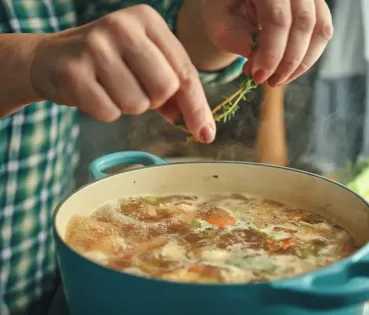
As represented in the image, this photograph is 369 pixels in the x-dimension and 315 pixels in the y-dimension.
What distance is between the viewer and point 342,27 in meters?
Answer: 1.84

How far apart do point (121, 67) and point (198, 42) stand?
48 centimetres

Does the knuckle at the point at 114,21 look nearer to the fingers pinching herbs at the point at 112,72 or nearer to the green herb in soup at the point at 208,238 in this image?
the fingers pinching herbs at the point at 112,72

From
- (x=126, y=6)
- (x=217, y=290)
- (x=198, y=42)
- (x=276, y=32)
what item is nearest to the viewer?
(x=217, y=290)

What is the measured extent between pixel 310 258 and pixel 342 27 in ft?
4.85

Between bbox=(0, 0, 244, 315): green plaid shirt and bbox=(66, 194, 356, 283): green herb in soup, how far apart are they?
34cm

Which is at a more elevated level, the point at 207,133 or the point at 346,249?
the point at 207,133

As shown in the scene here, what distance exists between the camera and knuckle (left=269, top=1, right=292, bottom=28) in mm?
636

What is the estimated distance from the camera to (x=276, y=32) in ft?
2.08

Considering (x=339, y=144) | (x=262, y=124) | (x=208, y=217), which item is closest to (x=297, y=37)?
(x=208, y=217)

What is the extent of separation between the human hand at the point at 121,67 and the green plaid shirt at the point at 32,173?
1.51ft

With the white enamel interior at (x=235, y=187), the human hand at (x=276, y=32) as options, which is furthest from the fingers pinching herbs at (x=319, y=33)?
the white enamel interior at (x=235, y=187)

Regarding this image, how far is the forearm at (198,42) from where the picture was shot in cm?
90

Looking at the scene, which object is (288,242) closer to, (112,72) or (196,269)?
(196,269)

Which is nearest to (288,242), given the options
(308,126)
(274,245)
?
(274,245)
